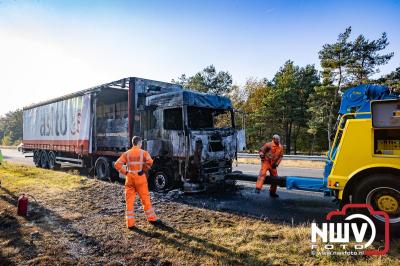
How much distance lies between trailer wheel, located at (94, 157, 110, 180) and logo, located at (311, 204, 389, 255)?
7654 mm

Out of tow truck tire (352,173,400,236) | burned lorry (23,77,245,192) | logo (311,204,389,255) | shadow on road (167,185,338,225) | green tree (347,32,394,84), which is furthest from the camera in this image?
green tree (347,32,394,84)

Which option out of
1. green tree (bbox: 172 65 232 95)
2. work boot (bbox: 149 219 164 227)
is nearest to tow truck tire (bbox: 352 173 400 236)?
work boot (bbox: 149 219 164 227)

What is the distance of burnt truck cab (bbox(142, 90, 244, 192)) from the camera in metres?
7.76

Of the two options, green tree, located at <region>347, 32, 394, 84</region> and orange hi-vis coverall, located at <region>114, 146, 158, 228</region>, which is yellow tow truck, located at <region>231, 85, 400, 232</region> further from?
green tree, located at <region>347, 32, 394, 84</region>

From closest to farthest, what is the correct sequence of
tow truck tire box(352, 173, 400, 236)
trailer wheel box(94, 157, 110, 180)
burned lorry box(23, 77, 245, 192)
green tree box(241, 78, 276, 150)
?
tow truck tire box(352, 173, 400, 236) < burned lorry box(23, 77, 245, 192) < trailer wheel box(94, 157, 110, 180) < green tree box(241, 78, 276, 150)

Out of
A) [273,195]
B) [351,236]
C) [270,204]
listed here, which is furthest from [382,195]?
[273,195]

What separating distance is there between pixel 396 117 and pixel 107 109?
9.60 m

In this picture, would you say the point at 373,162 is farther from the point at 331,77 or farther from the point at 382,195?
the point at 331,77

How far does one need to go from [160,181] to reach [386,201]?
572 centimetres

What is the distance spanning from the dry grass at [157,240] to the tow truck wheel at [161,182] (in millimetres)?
1573

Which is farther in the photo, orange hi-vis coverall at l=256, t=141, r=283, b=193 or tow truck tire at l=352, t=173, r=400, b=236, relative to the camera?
orange hi-vis coverall at l=256, t=141, r=283, b=193

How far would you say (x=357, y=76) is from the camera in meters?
29.1

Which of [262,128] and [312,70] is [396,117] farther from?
[312,70]

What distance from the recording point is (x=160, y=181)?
8516 millimetres
